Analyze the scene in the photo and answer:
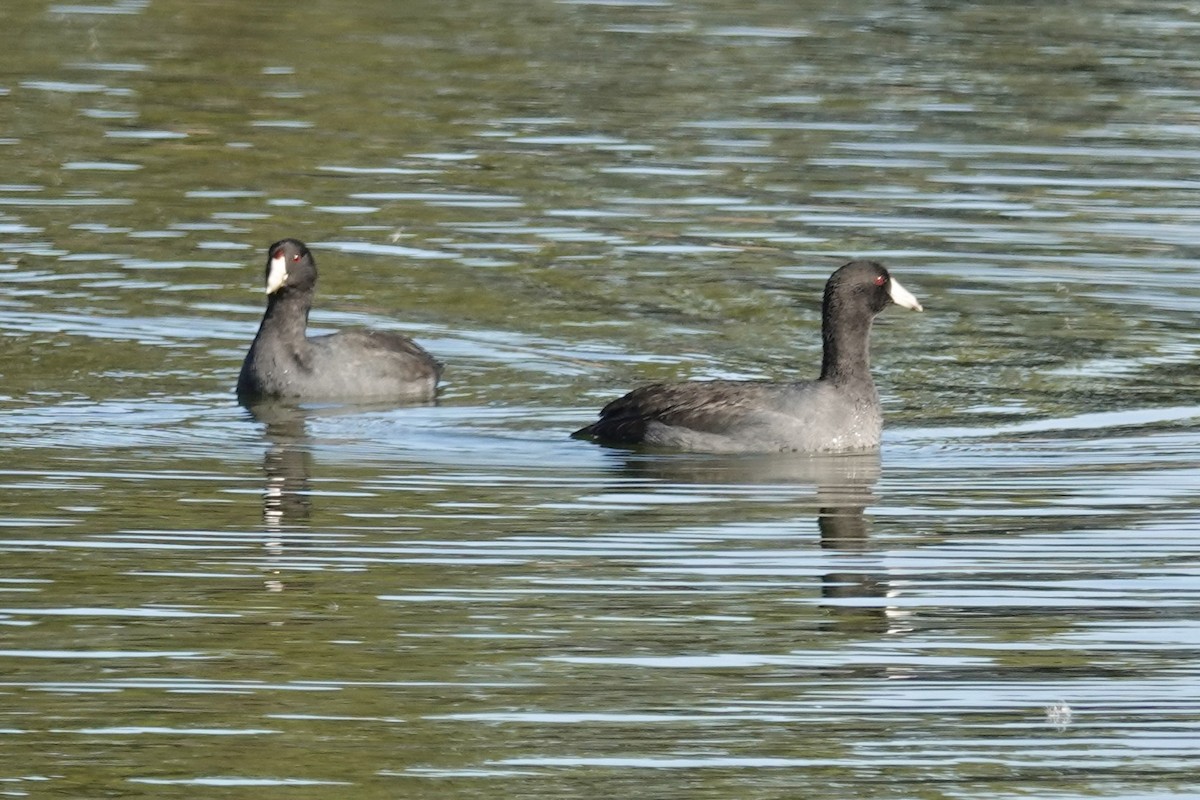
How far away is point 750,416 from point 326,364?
298 centimetres

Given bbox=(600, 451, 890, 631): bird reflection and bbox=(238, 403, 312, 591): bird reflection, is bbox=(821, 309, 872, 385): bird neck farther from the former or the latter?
bbox=(238, 403, 312, 591): bird reflection

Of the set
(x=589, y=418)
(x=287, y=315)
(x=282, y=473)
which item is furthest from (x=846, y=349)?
(x=287, y=315)

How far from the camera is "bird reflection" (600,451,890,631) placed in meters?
10.1

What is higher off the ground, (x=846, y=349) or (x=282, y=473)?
(x=846, y=349)

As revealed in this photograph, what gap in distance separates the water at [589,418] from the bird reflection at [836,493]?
0.12ft

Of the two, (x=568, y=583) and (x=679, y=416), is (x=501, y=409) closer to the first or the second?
(x=679, y=416)

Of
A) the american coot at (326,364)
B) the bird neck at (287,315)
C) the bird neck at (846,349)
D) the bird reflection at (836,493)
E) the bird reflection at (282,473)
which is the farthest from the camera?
the bird neck at (287,315)

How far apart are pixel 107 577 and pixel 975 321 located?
7.75 metres

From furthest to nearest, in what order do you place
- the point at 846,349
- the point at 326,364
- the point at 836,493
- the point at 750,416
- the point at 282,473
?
1. the point at 326,364
2. the point at 846,349
3. the point at 750,416
4. the point at 282,473
5. the point at 836,493

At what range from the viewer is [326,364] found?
15258mm

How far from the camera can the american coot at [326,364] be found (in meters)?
15.0

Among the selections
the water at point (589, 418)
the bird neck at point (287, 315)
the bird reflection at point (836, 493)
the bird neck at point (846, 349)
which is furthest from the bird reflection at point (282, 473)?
the bird neck at point (846, 349)

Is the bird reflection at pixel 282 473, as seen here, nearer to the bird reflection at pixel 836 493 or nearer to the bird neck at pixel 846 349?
the bird reflection at pixel 836 493

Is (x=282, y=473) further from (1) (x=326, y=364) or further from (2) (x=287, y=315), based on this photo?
(2) (x=287, y=315)
